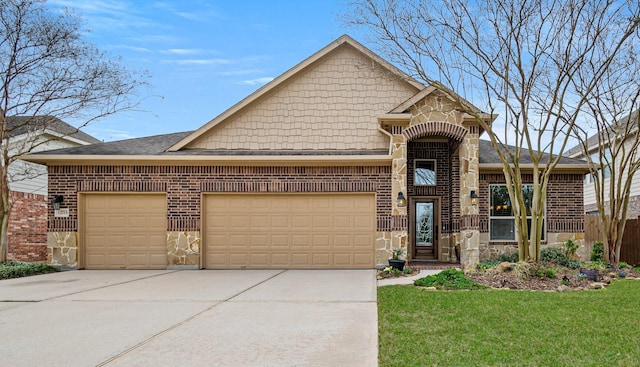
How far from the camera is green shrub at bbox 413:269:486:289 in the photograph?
9.49 metres

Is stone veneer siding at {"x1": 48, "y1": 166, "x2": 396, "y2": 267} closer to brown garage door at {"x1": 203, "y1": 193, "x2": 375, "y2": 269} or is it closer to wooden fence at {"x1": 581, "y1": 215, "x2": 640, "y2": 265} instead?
brown garage door at {"x1": 203, "y1": 193, "x2": 375, "y2": 269}

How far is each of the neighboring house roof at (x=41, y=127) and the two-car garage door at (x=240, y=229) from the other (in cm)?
305

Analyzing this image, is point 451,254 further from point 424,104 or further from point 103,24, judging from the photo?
point 103,24

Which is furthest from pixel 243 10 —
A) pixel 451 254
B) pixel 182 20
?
pixel 451 254

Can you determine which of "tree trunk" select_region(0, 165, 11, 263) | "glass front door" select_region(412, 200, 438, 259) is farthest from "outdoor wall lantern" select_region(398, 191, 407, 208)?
"tree trunk" select_region(0, 165, 11, 263)

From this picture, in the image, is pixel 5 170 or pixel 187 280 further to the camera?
pixel 5 170

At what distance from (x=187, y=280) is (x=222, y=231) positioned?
2977 mm

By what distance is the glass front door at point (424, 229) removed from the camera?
594 inches

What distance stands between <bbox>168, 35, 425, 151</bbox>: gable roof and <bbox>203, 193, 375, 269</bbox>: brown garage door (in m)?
1.89

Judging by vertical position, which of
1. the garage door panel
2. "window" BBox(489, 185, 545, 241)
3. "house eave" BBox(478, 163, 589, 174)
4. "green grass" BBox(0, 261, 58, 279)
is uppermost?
"house eave" BBox(478, 163, 589, 174)

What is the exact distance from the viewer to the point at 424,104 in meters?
13.3

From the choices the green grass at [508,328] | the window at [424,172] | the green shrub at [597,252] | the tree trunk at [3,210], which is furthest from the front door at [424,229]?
the tree trunk at [3,210]

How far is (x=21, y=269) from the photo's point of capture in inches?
493

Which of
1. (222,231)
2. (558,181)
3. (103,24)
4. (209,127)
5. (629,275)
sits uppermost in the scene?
(103,24)
